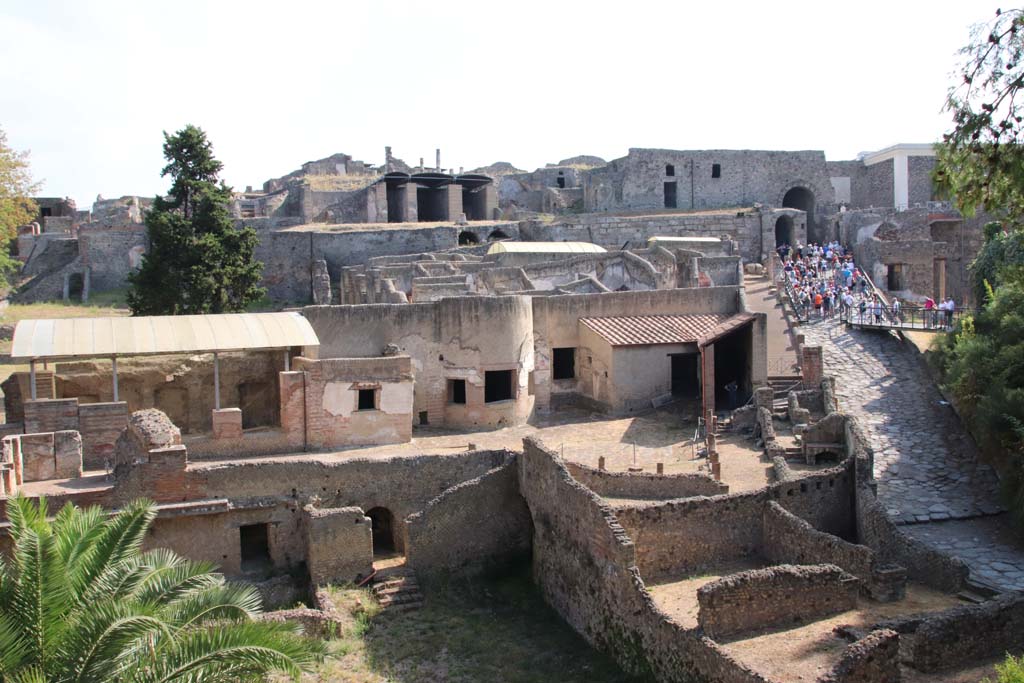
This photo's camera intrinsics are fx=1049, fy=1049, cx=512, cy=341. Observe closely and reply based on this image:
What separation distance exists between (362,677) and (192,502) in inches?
179

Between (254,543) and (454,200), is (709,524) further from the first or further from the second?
(454,200)

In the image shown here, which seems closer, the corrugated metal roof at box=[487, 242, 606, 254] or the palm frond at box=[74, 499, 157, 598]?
the palm frond at box=[74, 499, 157, 598]

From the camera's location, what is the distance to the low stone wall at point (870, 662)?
34.6 feet

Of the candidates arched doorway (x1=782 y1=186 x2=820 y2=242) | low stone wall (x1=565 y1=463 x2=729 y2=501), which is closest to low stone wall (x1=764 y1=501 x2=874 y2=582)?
low stone wall (x1=565 y1=463 x2=729 y2=501)

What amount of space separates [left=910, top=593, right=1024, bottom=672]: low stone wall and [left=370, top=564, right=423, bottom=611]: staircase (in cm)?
743

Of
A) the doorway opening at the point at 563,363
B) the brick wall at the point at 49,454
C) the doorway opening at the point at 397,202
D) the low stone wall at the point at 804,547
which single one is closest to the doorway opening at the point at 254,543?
the brick wall at the point at 49,454

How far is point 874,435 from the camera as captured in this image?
1927 centimetres

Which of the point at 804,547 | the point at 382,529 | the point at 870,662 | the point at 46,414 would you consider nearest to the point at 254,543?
the point at 382,529

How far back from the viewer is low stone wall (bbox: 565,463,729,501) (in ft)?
52.6

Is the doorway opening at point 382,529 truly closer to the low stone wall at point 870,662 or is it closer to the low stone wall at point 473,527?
the low stone wall at point 473,527

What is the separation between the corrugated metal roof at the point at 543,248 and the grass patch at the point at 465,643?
630 inches

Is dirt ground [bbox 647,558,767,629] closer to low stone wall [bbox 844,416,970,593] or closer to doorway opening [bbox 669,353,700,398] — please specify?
low stone wall [bbox 844,416,970,593]

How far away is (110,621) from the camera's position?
968 cm

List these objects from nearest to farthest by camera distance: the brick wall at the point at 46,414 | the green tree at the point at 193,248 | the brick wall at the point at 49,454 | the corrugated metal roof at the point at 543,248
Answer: the brick wall at the point at 49,454 → the brick wall at the point at 46,414 → the green tree at the point at 193,248 → the corrugated metal roof at the point at 543,248
